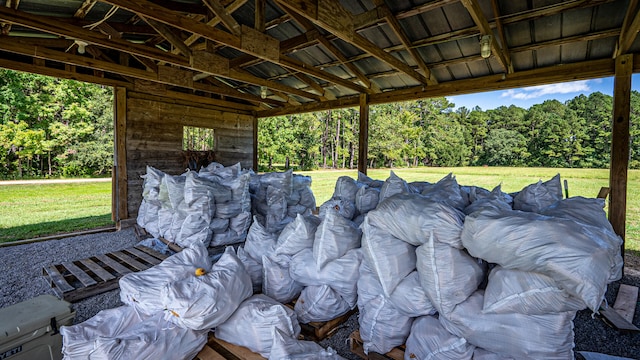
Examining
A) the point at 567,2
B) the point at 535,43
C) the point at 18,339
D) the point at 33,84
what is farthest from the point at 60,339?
the point at 33,84

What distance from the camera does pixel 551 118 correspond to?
27.3m

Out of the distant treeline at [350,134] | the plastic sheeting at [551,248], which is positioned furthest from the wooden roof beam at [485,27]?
the distant treeline at [350,134]

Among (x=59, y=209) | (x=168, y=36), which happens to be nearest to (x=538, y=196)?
(x=168, y=36)

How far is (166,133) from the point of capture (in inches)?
266

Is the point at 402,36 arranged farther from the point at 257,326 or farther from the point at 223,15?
the point at 257,326

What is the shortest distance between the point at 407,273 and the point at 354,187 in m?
1.73

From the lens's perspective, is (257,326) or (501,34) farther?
(501,34)

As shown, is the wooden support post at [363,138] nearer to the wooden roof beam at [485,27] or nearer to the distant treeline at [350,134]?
the wooden roof beam at [485,27]

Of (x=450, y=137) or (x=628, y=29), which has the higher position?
(x=450, y=137)

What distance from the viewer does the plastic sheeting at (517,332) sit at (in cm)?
132

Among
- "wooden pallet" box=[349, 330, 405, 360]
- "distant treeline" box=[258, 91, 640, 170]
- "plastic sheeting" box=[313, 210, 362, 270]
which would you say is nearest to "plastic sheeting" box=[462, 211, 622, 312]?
"wooden pallet" box=[349, 330, 405, 360]

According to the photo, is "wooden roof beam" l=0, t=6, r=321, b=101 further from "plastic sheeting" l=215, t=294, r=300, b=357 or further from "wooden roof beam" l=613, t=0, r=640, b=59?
"wooden roof beam" l=613, t=0, r=640, b=59

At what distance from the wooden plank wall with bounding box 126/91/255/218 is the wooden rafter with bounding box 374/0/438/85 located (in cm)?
523

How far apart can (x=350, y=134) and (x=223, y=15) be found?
24567 millimetres
